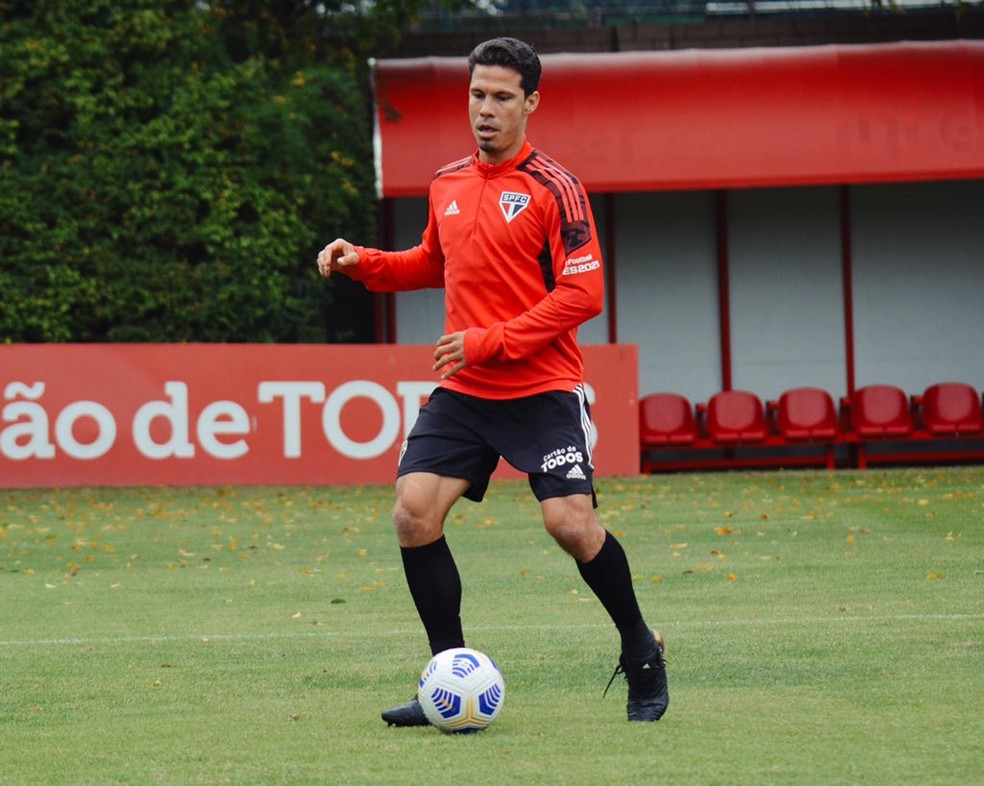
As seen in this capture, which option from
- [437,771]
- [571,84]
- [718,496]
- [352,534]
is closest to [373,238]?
[571,84]

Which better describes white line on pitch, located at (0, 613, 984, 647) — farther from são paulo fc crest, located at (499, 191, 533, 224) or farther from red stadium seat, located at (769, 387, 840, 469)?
red stadium seat, located at (769, 387, 840, 469)

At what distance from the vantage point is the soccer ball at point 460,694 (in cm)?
560

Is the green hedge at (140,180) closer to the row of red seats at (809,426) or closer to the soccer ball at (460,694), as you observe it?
the row of red seats at (809,426)

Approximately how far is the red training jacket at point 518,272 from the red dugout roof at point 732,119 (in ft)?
53.6

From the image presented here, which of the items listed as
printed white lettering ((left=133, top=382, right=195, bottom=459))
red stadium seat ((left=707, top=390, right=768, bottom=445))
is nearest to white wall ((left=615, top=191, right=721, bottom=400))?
red stadium seat ((left=707, top=390, right=768, bottom=445))

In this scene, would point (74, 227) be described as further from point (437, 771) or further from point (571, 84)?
point (437, 771)

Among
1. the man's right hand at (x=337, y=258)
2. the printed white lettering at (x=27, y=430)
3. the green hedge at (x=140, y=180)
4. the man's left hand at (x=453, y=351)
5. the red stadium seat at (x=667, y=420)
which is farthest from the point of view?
the red stadium seat at (x=667, y=420)

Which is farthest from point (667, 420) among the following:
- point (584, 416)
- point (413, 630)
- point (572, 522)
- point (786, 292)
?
point (572, 522)

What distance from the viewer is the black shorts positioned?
19.2 ft

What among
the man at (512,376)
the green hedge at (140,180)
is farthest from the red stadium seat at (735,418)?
the man at (512,376)

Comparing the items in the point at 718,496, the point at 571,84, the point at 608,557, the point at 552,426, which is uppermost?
the point at 571,84

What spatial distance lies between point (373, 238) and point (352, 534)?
10.5m

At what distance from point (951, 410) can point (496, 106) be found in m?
18.3

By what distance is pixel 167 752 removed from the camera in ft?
17.9
